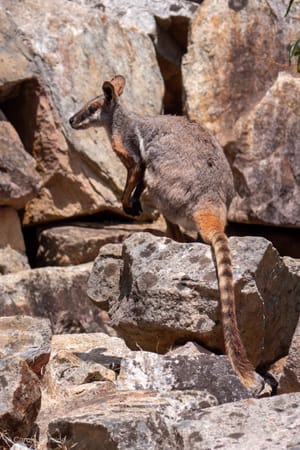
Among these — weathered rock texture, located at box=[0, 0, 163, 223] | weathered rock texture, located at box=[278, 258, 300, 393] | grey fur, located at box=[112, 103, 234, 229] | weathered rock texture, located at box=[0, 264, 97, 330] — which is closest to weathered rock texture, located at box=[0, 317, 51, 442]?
weathered rock texture, located at box=[278, 258, 300, 393]

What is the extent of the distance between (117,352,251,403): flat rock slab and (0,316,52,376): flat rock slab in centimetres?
55

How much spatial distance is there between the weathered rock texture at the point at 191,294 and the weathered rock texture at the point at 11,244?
307cm

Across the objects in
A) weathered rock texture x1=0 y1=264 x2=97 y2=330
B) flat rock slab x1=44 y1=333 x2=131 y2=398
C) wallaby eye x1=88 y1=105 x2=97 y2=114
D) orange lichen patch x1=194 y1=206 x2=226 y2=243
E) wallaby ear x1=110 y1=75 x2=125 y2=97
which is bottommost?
weathered rock texture x1=0 y1=264 x2=97 y2=330

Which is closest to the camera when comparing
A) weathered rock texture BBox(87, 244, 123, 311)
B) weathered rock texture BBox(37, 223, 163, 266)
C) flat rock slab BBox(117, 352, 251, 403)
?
flat rock slab BBox(117, 352, 251, 403)

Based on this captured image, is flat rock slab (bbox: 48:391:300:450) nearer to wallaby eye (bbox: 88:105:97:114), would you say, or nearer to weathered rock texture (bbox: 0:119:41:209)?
wallaby eye (bbox: 88:105:97:114)

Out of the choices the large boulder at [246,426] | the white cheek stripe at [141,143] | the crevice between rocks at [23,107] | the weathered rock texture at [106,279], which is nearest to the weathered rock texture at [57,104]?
the crevice between rocks at [23,107]

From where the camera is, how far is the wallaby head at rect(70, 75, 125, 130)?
36.7 ft

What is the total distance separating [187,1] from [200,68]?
1426 mm

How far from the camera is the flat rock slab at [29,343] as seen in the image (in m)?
7.50

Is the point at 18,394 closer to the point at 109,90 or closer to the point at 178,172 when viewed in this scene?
the point at 178,172

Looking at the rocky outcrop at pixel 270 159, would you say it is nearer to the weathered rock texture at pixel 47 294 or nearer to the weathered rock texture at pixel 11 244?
the weathered rock texture at pixel 47 294

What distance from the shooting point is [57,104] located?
1248 centimetres

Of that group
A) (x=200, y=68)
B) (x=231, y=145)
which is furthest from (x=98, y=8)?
(x=231, y=145)

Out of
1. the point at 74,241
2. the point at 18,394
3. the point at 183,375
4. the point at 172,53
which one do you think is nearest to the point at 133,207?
the point at 74,241
